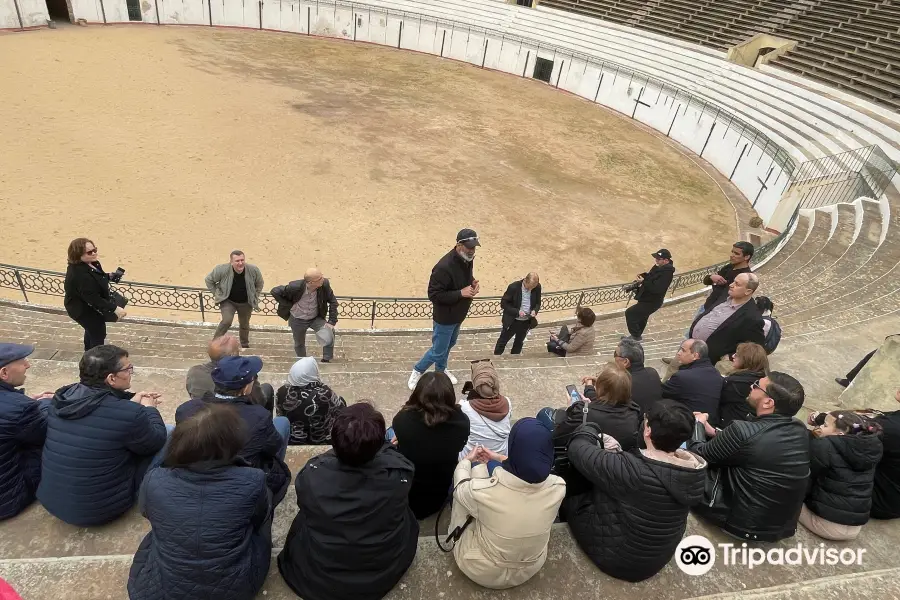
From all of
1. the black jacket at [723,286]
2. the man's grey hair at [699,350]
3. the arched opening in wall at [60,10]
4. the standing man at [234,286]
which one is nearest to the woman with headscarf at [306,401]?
the man's grey hair at [699,350]

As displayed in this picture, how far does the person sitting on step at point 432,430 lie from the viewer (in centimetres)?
361

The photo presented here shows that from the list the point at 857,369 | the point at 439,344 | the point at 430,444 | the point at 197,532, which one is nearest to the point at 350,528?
the point at 197,532

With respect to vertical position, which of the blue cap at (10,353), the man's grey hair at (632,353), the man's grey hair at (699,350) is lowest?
the man's grey hair at (632,353)

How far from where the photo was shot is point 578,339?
8.05m

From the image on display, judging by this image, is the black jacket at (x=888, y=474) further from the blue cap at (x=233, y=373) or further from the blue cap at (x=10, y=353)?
the blue cap at (x=10, y=353)

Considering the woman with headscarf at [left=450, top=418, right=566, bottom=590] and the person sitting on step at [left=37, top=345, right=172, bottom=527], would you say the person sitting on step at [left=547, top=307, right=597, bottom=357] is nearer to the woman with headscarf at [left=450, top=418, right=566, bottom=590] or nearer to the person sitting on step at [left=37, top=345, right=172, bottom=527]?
the woman with headscarf at [left=450, top=418, right=566, bottom=590]

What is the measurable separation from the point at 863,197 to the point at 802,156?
468 cm

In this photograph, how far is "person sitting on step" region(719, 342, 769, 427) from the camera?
471 cm

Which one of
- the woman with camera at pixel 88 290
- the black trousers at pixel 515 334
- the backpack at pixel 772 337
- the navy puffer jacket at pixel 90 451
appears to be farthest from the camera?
the black trousers at pixel 515 334

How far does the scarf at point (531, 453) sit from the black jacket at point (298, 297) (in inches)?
202

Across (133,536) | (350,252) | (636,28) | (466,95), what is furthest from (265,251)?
(636,28)

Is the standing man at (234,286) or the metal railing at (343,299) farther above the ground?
the standing man at (234,286)

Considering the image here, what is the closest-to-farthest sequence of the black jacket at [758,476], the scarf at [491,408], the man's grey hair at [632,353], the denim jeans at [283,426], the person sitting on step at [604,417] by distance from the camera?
the black jacket at [758,476]
the person sitting on step at [604,417]
the scarf at [491,408]
the denim jeans at [283,426]
the man's grey hair at [632,353]

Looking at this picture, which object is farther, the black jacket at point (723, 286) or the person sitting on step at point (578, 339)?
the person sitting on step at point (578, 339)
